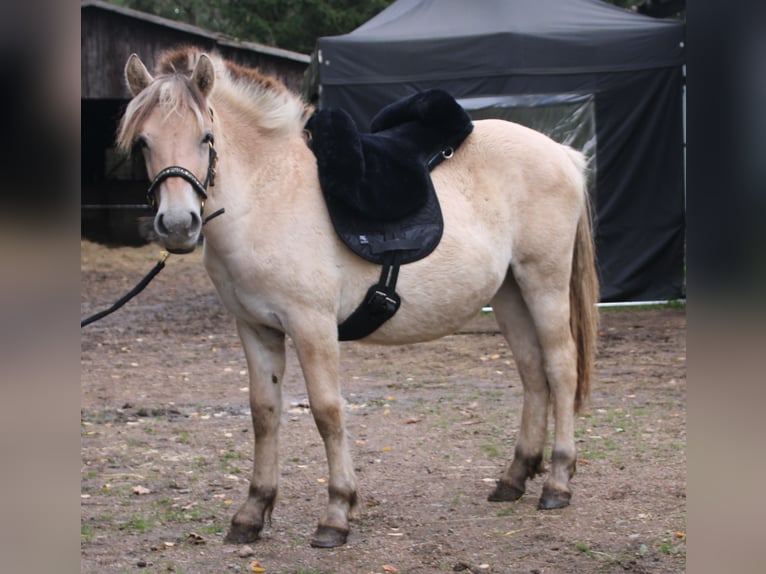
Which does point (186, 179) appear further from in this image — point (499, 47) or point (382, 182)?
point (499, 47)

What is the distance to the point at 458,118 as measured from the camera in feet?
13.4

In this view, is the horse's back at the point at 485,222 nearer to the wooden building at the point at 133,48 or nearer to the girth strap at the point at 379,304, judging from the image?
the girth strap at the point at 379,304

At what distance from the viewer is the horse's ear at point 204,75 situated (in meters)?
3.28

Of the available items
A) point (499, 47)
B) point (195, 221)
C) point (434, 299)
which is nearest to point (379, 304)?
point (434, 299)

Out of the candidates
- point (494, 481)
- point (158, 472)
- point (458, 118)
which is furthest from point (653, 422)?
point (158, 472)

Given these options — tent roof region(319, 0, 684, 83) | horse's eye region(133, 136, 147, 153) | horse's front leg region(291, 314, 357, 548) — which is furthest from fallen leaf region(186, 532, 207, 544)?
tent roof region(319, 0, 684, 83)

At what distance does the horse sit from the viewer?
3.24m

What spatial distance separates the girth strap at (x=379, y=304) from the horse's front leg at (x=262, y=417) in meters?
0.32

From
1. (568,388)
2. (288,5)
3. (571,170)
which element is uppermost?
(288,5)

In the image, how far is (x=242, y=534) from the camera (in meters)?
3.68

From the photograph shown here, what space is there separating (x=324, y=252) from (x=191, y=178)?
0.69 m

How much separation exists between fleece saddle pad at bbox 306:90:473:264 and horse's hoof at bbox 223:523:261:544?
1.26 m
